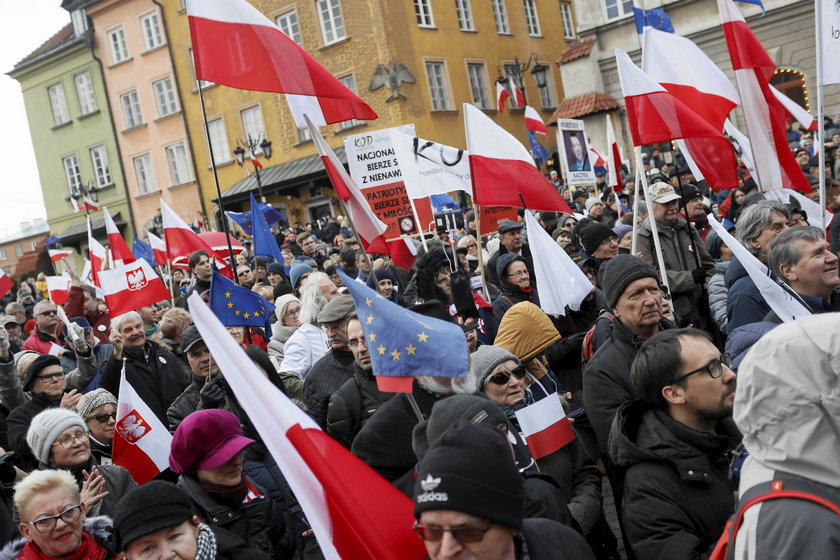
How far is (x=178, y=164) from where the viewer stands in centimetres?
3725

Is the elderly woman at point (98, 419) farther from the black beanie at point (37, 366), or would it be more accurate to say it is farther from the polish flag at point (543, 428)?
the polish flag at point (543, 428)

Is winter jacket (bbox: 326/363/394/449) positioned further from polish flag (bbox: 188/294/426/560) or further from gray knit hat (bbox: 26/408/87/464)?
polish flag (bbox: 188/294/426/560)

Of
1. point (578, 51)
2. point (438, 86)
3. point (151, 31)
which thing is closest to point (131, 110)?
point (151, 31)

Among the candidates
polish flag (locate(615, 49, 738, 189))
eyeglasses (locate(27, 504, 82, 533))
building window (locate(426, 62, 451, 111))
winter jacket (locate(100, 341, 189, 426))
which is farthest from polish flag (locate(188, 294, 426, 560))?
building window (locate(426, 62, 451, 111))

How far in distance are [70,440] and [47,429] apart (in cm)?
13

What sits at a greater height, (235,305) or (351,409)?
(235,305)

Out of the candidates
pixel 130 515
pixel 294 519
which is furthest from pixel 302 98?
pixel 130 515

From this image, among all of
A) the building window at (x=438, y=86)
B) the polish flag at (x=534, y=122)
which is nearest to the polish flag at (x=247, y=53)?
the polish flag at (x=534, y=122)

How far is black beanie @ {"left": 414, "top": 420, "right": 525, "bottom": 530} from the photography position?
223 centimetres

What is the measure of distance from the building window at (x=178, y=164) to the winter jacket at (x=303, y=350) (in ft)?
104

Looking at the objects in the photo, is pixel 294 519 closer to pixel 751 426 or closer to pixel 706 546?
pixel 706 546

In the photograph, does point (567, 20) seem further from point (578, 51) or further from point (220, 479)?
point (220, 479)

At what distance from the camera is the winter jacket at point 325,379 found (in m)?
5.20

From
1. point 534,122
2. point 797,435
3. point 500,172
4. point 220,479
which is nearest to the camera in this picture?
point 797,435
